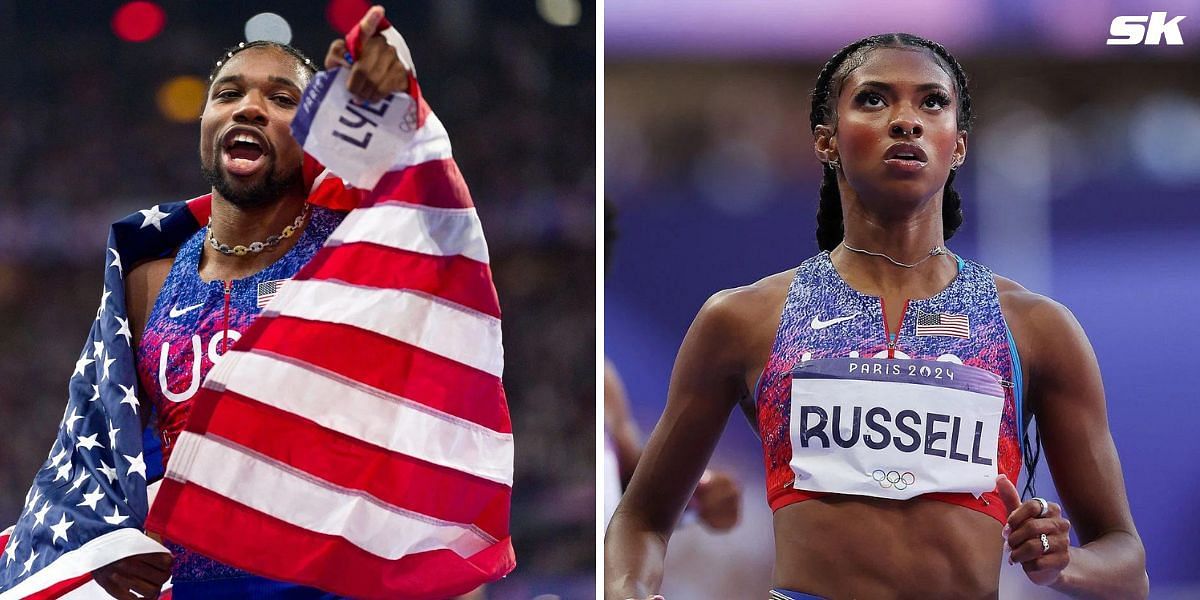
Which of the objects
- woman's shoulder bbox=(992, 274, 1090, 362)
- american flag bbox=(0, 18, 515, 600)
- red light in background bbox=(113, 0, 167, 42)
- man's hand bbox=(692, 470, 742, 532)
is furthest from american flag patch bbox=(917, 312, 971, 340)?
red light in background bbox=(113, 0, 167, 42)

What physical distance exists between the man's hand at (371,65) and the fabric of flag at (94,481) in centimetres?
70

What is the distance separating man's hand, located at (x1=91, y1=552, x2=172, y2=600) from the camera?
2611 millimetres

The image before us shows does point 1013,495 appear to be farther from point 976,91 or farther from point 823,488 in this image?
point 976,91

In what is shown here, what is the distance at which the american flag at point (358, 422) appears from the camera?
263cm

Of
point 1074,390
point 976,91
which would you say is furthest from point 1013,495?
point 976,91

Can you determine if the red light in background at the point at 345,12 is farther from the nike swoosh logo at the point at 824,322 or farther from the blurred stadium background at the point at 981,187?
the nike swoosh logo at the point at 824,322

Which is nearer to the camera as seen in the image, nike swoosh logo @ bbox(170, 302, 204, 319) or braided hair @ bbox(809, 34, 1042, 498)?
nike swoosh logo @ bbox(170, 302, 204, 319)

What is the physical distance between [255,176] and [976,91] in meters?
1.88

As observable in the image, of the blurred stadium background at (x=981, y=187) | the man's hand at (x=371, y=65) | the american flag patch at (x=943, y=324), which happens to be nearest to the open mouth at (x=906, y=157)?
the american flag patch at (x=943, y=324)

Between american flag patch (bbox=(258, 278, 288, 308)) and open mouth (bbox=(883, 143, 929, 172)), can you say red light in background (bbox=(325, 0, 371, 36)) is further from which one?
open mouth (bbox=(883, 143, 929, 172))

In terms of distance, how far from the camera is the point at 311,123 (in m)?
2.66

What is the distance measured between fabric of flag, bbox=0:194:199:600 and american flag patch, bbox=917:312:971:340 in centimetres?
165

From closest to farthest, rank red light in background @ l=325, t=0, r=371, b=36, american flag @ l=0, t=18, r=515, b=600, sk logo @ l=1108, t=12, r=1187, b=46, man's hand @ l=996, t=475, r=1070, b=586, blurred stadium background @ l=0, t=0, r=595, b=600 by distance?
man's hand @ l=996, t=475, r=1070, b=586 → american flag @ l=0, t=18, r=515, b=600 → sk logo @ l=1108, t=12, r=1187, b=46 → red light in background @ l=325, t=0, r=371, b=36 → blurred stadium background @ l=0, t=0, r=595, b=600

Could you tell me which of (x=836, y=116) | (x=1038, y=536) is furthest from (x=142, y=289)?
(x=1038, y=536)
